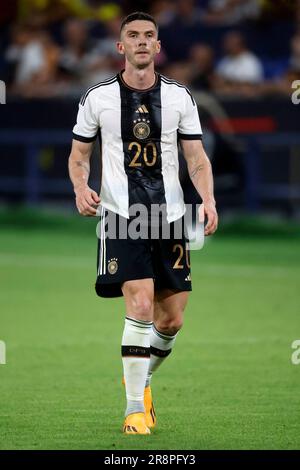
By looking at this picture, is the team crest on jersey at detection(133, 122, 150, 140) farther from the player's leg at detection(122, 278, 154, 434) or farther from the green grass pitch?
the green grass pitch

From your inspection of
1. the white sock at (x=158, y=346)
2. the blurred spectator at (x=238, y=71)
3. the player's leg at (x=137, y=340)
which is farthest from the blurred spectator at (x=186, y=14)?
the player's leg at (x=137, y=340)

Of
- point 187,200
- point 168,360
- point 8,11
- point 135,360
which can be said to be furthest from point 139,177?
point 8,11

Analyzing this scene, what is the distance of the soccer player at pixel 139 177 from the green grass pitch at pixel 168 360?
42 centimetres

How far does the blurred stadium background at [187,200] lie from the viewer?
910cm

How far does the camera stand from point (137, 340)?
721 cm

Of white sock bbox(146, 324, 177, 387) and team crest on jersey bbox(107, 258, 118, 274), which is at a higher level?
team crest on jersey bbox(107, 258, 118, 274)

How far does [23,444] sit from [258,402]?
1985mm

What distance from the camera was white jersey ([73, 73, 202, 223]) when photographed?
7.36 m

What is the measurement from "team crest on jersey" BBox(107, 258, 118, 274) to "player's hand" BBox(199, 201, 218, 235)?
54 centimetres

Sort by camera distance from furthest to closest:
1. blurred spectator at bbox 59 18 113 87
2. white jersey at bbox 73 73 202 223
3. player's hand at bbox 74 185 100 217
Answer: blurred spectator at bbox 59 18 113 87, white jersey at bbox 73 73 202 223, player's hand at bbox 74 185 100 217

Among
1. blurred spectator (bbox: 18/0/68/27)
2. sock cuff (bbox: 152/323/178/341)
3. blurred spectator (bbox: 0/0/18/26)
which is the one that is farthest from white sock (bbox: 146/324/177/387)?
blurred spectator (bbox: 0/0/18/26)

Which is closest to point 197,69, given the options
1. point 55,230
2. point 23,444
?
point 55,230

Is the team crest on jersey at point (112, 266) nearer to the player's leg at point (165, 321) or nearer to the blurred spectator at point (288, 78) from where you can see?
the player's leg at point (165, 321)
